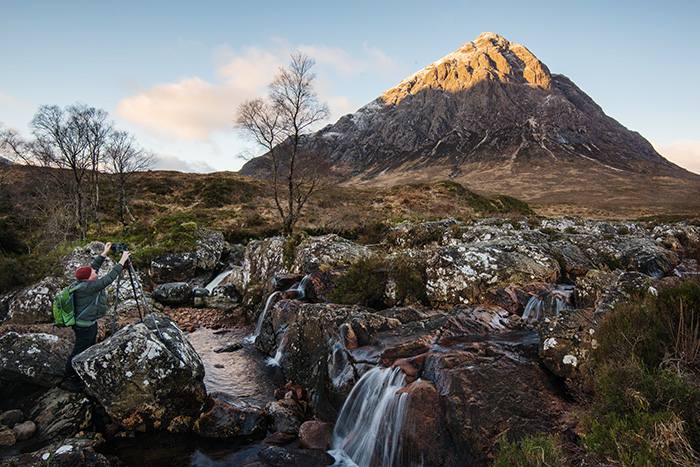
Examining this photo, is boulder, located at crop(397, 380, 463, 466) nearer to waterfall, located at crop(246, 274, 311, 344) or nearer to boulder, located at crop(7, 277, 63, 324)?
waterfall, located at crop(246, 274, 311, 344)

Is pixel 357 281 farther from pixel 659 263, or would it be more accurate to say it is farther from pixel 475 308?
pixel 659 263

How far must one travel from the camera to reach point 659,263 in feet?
35.8

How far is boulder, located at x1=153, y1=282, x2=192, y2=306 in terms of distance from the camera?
1559 cm

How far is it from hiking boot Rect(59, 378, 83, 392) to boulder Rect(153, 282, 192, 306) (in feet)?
30.5

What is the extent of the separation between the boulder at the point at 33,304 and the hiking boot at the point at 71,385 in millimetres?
6240

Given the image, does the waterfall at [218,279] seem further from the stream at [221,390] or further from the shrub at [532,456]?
the shrub at [532,456]

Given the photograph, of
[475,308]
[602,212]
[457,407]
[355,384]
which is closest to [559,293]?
[475,308]

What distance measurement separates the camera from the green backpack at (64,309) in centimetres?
670

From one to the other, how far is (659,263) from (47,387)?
17.5 meters

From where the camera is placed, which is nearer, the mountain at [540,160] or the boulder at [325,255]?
the boulder at [325,255]

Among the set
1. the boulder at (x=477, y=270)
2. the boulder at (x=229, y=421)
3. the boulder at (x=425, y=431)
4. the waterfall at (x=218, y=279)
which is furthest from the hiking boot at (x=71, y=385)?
the waterfall at (x=218, y=279)

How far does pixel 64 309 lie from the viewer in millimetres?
6777

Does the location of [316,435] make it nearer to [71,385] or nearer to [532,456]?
[532,456]

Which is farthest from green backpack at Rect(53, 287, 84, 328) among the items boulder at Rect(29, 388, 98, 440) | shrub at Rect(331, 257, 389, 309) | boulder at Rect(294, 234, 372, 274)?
boulder at Rect(294, 234, 372, 274)
